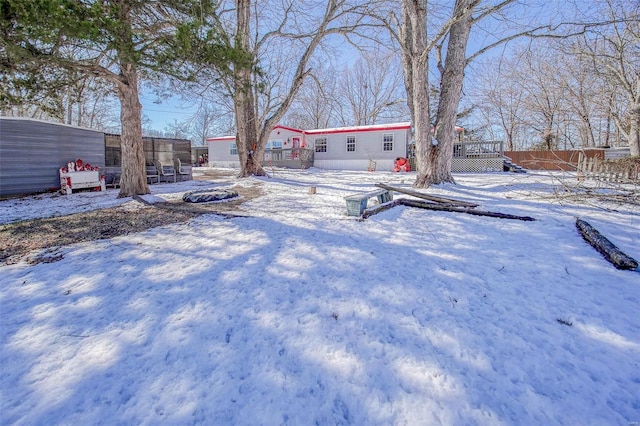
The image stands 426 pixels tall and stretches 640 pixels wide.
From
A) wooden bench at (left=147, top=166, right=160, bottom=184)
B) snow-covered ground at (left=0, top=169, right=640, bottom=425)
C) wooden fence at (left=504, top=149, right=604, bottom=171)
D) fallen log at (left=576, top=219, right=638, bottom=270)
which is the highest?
wooden fence at (left=504, top=149, right=604, bottom=171)

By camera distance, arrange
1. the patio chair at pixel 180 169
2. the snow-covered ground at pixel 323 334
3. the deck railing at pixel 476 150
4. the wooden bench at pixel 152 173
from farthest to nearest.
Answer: the deck railing at pixel 476 150, the patio chair at pixel 180 169, the wooden bench at pixel 152 173, the snow-covered ground at pixel 323 334

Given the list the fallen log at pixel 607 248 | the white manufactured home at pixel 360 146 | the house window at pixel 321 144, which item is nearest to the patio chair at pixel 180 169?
the white manufactured home at pixel 360 146

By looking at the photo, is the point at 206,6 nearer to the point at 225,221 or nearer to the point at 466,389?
the point at 225,221

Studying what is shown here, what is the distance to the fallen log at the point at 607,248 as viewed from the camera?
264cm

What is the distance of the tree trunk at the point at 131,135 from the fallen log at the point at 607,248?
890cm

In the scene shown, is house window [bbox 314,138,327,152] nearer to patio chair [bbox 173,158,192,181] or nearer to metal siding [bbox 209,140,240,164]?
metal siding [bbox 209,140,240,164]

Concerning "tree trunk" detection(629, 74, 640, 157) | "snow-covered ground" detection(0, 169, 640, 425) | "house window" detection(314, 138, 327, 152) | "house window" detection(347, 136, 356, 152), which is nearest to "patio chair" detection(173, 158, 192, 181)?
"snow-covered ground" detection(0, 169, 640, 425)

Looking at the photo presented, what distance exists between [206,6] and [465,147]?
53.8 feet

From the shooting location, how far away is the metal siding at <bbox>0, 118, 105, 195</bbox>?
24.2 feet

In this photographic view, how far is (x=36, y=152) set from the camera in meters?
7.95

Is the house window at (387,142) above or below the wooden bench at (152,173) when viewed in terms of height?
above

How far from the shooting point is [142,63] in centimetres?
468

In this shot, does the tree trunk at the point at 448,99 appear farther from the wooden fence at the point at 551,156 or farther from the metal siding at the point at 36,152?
the wooden fence at the point at 551,156

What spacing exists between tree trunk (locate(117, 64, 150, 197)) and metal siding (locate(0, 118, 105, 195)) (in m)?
3.08
